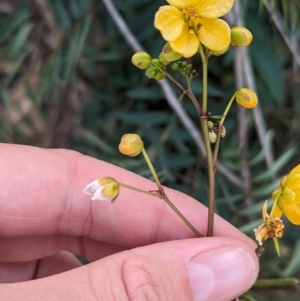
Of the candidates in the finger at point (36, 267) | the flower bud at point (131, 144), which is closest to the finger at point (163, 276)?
the flower bud at point (131, 144)

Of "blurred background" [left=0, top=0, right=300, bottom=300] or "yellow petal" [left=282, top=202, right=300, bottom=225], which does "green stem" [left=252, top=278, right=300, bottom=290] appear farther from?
"blurred background" [left=0, top=0, right=300, bottom=300]

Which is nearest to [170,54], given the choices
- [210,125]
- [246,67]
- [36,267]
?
[210,125]

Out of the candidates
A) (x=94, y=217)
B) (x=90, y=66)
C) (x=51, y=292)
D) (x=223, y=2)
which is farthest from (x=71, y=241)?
(x=223, y=2)

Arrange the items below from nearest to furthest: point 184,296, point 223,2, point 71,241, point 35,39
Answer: point 223,2 < point 184,296 < point 71,241 < point 35,39

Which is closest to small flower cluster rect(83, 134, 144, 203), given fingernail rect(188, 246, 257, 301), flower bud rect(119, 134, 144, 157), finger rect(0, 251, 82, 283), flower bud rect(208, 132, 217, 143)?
flower bud rect(119, 134, 144, 157)

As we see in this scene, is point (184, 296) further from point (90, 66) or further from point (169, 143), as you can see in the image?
point (90, 66)

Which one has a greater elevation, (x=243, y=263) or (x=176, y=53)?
(x=176, y=53)

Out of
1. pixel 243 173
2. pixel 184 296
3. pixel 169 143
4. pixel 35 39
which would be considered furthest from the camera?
pixel 35 39

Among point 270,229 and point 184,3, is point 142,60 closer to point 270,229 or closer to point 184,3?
point 184,3
